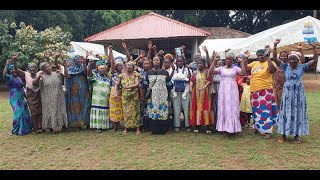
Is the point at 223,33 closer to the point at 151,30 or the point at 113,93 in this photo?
the point at 151,30

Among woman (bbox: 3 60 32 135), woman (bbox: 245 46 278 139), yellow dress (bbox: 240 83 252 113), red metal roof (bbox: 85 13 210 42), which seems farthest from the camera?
red metal roof (bbox: 85 13 210 42)

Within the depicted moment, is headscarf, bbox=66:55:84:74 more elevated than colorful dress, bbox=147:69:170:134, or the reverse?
headscarf, bbox=66:55:84:74

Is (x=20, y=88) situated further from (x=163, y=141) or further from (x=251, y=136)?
(x=251, y=136)

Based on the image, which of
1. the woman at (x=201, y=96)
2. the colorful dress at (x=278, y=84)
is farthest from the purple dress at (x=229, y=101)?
the colorful dress at (x=278, y=84)

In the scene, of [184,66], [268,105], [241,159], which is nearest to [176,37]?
[184,66]

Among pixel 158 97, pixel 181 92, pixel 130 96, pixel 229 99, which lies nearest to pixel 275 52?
pixel 229 99

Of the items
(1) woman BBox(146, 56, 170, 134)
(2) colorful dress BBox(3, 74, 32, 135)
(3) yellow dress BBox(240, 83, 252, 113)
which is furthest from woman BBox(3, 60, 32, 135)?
(3) yellow dress BBox(240, 83, 252, 113)

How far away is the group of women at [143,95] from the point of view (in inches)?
243

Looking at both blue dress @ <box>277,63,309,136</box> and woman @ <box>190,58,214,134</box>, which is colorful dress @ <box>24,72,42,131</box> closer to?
woman @ <box>190,58,214,134</box>

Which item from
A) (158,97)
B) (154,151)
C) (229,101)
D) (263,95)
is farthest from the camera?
(158,97)

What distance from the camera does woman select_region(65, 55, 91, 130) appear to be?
6.82 metres

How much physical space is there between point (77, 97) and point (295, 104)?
4.35 metres

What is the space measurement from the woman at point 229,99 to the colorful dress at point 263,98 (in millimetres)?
304

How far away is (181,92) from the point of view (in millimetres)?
6684
